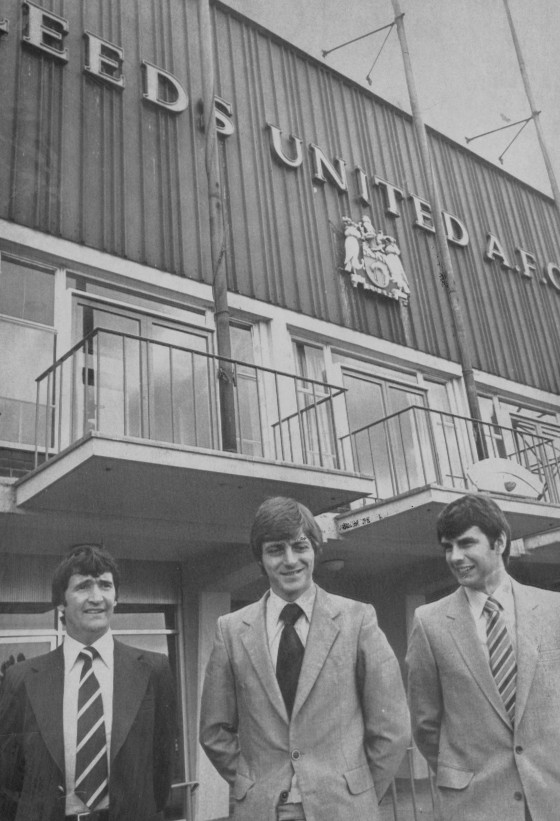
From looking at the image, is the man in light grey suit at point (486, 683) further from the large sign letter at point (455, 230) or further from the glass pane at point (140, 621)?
the large sign letter at point (455, 230)

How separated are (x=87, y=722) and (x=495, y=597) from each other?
1.82 m

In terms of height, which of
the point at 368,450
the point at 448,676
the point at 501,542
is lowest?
the point at 448,676

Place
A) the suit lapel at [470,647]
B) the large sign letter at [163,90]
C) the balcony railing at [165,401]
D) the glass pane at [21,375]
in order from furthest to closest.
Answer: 1. the large sign letter at [163,90]
2. the balcony railing at [165,401]
3. the glass pane at [21,375]
4. the suit lapel at [470,647]

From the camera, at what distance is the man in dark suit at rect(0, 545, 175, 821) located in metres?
A: 2.84

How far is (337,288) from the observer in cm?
1109

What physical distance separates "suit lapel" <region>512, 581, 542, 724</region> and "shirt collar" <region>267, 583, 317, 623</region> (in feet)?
2.97

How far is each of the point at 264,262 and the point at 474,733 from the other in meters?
8.03

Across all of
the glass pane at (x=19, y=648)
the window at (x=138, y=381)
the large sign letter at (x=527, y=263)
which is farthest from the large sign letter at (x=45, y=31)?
the large sign letter at (x=527, y=263)

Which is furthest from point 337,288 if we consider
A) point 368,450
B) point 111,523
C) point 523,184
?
point 523,184

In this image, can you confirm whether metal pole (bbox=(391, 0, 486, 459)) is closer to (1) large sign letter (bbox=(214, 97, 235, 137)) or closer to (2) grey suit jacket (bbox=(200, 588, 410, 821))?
(1) large sign letter (bbox=(214, 97, 235, 137))

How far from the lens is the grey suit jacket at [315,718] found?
8.95ft

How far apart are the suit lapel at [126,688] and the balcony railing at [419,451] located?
6343 mm

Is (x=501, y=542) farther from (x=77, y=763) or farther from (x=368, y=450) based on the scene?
(x=368, y=450)

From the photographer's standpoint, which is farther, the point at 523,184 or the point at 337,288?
the point at 523,184
